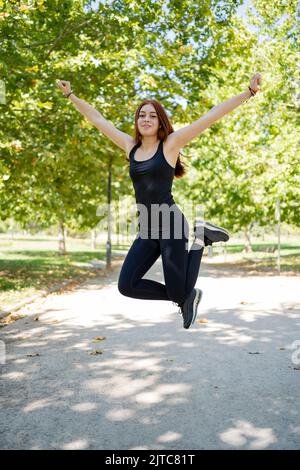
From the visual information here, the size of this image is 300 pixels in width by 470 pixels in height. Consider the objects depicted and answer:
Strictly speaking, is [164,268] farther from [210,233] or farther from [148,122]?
[148,122]

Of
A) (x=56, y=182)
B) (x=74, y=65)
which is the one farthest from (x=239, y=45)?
(x=56, y=182)

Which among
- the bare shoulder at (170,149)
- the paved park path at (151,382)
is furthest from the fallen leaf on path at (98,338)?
the bare shoulder at (170,149)

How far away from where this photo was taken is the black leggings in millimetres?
4098

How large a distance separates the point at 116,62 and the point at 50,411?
956 centimetres

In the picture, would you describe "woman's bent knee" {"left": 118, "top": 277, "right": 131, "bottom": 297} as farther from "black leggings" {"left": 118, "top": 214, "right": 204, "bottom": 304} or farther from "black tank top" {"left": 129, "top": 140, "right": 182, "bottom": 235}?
"black tank top" {"left": 129, "top": 140, "right": 182, "bottom": 235}

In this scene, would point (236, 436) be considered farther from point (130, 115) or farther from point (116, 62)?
point (130, 115)

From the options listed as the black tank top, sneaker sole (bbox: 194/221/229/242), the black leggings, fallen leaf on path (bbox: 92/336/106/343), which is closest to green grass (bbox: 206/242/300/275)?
fallen leaf on path (bbox: 92/336/106/343)

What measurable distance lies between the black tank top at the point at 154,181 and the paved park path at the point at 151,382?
1434 mm

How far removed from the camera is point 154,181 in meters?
4.00

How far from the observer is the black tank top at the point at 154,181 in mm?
3986

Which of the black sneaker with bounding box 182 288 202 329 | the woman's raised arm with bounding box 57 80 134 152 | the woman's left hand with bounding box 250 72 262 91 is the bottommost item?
the black sneaker with bounding box 182 288 202 329

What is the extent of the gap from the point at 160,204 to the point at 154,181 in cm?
19

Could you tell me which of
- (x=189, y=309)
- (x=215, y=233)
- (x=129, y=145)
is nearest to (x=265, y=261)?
(x=215, y=233)

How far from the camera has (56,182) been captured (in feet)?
56.4
